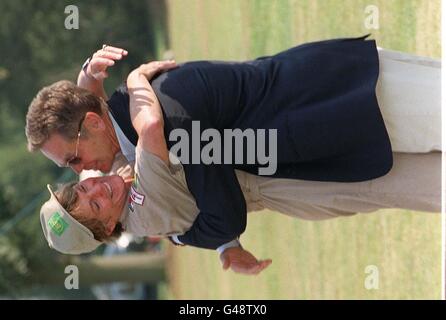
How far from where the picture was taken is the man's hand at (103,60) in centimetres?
430

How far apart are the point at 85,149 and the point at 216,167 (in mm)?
657

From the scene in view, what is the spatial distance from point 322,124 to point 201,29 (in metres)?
13.1

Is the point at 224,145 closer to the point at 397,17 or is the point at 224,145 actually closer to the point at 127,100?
the point at 127,100

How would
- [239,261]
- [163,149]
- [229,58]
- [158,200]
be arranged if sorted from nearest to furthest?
[163,149] < [158,200] < [239,261] < [229,58]

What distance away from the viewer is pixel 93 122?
4.32 metres

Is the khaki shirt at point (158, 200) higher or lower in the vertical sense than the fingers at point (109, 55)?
lower

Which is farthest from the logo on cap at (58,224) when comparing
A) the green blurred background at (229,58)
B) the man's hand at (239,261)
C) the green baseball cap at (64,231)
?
the green blurred background at (229,58)

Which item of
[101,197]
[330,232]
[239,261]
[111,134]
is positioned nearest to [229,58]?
[330,232]

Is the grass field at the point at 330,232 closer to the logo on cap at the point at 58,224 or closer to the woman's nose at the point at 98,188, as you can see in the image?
the woman's nose at the point at 98,188

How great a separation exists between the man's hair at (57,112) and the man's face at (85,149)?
0.03 m

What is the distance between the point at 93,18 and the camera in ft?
78.2

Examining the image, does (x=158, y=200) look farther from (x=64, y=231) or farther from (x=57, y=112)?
(x=57, y=112)

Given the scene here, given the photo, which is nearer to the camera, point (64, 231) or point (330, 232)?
point (64, 231)
